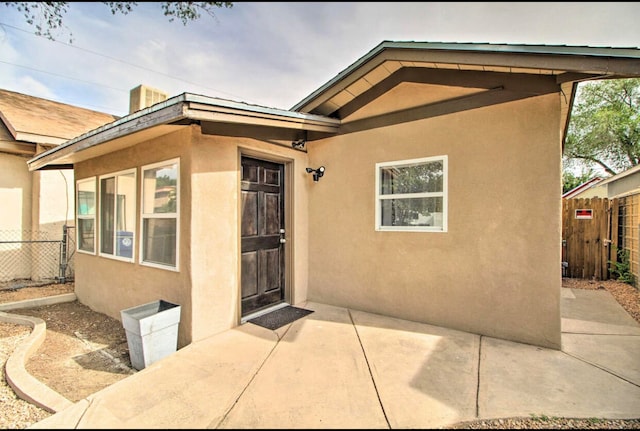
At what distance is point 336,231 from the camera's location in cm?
510

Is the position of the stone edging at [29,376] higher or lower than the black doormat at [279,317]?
lower

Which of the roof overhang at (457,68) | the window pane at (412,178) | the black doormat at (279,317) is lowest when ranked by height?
the black doormat at (279,317)

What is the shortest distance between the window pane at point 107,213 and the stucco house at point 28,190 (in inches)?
88.8

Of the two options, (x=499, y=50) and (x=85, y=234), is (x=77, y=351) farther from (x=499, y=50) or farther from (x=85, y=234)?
(x=499, y=50)

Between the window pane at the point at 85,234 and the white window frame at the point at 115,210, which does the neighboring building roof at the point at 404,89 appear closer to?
the white window frame at the point at 115,210

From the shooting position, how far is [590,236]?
7453 millimetres

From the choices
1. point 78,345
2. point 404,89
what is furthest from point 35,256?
point 404,89

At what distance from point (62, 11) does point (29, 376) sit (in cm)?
362

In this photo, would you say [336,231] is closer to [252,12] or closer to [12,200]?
[252,12]

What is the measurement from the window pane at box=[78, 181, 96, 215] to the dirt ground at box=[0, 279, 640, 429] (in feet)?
6.06

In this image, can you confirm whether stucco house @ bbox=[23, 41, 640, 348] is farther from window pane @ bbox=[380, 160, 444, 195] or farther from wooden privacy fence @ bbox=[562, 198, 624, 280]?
wooden privacy fence @ bbox=[562, 198, 624, 280]

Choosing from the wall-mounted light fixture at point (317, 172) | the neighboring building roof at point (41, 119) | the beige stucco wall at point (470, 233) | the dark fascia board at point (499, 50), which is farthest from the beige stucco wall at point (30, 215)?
the dark fascia board at point (499, 50)

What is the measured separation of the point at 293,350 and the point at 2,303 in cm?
581

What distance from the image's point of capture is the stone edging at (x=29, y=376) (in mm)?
2602
